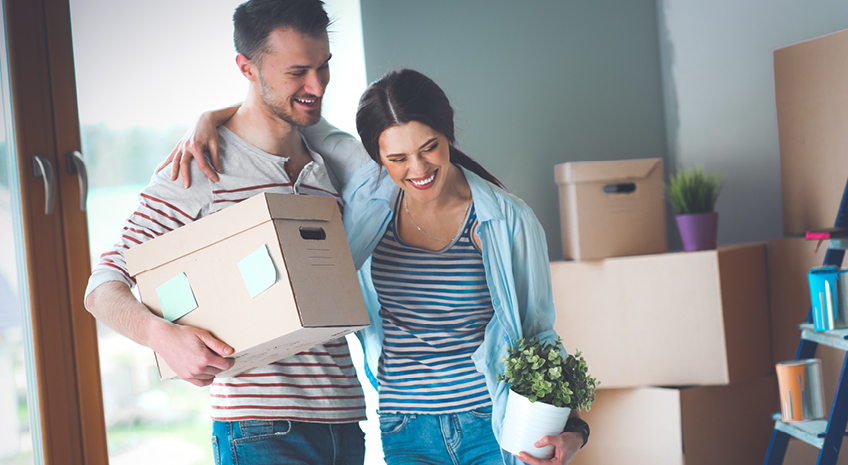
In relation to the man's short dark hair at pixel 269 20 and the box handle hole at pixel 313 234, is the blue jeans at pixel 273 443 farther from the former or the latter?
the man's short dark hair at pixel 269 20

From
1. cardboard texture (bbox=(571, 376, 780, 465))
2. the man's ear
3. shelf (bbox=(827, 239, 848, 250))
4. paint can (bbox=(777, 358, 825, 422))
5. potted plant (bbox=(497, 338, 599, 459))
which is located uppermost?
the man's ear

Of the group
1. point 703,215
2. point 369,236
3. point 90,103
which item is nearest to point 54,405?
point 90,103

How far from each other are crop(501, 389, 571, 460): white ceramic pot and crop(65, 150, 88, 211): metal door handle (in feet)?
4.47

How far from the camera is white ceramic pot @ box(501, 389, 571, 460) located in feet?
3.76

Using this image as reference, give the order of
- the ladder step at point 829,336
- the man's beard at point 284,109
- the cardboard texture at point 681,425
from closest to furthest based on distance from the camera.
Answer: the man's beard at point 284,109
the ladder step at point 829,336
the cardboard texture at point 681,425

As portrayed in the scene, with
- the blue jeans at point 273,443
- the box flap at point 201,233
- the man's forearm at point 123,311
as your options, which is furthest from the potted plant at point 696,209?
the man's forearm at point 123,311

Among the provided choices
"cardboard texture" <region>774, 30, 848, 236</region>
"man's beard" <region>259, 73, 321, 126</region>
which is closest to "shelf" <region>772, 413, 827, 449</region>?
"cardboard texture" <region>774, 30, 848, 236</region>

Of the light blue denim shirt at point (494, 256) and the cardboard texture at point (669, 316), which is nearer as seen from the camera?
the light blue denim shirt at point (494, 256)

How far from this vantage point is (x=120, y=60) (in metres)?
1.99

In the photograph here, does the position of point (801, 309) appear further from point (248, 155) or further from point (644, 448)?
point (248, 155)

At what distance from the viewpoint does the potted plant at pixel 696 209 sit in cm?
210

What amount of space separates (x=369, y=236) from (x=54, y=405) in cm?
116

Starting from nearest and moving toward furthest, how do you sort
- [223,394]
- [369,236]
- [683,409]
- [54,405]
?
[223,394] < [369,236] < [54,405] < [683,409]

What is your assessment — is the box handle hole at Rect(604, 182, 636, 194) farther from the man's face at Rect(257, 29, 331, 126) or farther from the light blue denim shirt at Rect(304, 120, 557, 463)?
the man's face at Rect(257, 29, 331, 126)
